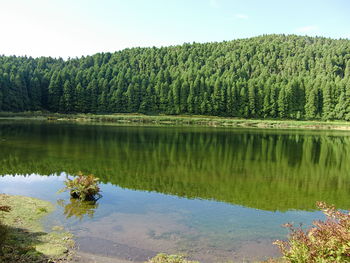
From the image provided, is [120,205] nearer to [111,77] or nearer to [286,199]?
[286,199]

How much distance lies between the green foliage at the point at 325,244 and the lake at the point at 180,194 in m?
3.06

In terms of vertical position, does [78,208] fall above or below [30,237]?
below

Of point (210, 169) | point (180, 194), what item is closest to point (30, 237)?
point (180, 194)

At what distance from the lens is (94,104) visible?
441 feet

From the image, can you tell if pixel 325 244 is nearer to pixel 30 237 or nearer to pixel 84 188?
pixel 30 237

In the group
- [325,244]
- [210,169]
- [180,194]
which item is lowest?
[210,169]

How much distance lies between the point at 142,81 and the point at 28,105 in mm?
46609

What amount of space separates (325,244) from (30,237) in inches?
378

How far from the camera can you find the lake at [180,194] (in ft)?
40.6

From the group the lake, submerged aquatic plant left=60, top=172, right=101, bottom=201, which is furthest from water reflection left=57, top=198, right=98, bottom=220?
submerged aquatic plant left=60, top=172, right=101, bottom=201

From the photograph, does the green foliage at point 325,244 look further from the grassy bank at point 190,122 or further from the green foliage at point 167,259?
the grassy bank at point 190,122

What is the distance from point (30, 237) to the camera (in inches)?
467

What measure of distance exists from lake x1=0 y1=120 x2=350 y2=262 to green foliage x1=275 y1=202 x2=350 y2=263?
3.06 m

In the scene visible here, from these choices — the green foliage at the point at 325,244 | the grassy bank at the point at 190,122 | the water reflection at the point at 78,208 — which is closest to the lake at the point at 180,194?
the water reflection at the point at 78,208
